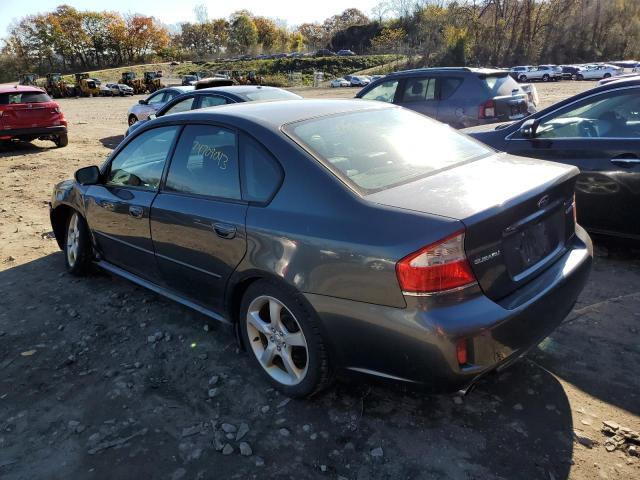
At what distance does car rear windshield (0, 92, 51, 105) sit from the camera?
11.9 m

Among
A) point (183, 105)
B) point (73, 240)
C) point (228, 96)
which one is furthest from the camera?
point (183, 105)

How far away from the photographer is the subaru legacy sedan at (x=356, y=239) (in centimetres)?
219

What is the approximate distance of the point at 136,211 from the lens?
3.63m

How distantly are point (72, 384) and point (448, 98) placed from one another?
24.5 feet

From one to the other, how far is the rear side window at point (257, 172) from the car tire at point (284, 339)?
19.4 inches

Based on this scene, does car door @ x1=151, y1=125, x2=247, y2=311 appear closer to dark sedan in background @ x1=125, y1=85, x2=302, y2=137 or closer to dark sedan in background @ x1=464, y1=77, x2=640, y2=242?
dark sedan in background @ x1=464, y1=77, x2=640, y2=242

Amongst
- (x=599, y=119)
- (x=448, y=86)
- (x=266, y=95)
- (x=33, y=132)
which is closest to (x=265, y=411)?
(x=599, y=119)

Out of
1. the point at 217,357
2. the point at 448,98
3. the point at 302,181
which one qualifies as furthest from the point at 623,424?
the point at 448,98

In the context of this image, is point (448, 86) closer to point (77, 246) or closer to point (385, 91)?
point (385, 91)

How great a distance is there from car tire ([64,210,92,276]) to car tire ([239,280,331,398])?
224 centimetres

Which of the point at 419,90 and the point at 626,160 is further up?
the point at 419,90

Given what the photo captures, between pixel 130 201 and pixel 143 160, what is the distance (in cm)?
35

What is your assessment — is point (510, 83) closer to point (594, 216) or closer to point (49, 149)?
point (594, 216)

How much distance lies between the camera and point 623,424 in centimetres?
252
